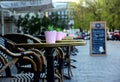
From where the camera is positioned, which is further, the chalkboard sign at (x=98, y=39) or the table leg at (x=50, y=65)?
the chalkboard sign at (x=98, y=39)

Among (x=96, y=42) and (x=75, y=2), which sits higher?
(x=75, y=2)

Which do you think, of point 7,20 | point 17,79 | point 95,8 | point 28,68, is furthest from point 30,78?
point 95,8

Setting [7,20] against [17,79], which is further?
[7,20]

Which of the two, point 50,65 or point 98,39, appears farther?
point 98,39

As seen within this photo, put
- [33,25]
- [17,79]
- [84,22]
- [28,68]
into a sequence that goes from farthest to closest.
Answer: [84,22]
[33,25]
[28,68]
[17,79]

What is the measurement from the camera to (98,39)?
61.0 feet

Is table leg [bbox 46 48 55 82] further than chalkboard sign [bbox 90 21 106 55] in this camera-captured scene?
No

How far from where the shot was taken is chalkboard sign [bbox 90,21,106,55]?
18031mm

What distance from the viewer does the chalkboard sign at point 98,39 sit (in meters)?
18.0

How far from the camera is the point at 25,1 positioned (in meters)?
14.6

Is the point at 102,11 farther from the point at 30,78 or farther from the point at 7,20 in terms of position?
the point at 30,78

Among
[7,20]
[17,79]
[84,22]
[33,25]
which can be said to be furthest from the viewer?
[84,22]

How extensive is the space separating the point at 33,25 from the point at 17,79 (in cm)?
1377

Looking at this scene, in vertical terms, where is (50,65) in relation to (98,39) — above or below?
above
